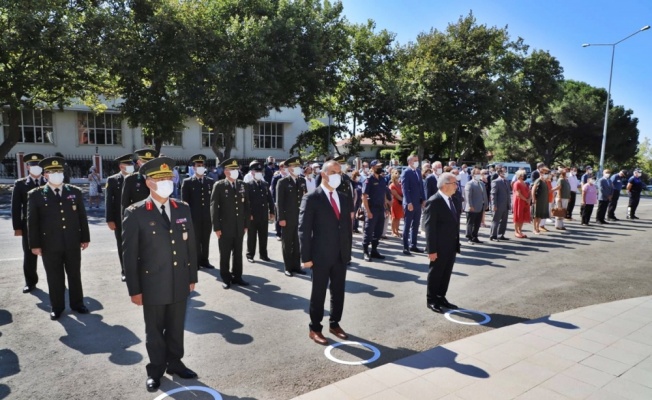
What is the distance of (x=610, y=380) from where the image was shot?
13.7 feet

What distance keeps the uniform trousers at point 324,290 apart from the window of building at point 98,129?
3434 centimetres

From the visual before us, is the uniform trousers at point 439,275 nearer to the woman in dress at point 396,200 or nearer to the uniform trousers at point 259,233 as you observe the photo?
the uniform trousers at point 259,233

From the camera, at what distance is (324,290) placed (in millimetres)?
5066

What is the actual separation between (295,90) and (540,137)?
34514mm


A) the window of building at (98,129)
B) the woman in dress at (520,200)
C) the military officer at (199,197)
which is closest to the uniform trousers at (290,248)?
the military officer at (199,197)

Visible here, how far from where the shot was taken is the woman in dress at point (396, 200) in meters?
11.6

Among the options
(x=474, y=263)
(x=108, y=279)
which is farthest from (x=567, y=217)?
(x=108, y=279)

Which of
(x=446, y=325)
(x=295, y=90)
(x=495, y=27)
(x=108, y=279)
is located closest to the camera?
(x=446, y=325)

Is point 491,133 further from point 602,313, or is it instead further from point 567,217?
point 602,313

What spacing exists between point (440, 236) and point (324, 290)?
79.3 inches

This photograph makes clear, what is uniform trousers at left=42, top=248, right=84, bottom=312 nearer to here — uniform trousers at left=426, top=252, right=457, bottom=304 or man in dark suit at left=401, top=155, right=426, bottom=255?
uniform trousers at left=426, top=252, right=457, bottom=304

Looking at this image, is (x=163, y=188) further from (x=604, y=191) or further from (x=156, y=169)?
(x=604, y=191)

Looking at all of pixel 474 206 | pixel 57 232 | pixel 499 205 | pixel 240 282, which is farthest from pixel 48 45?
pixel 499 205

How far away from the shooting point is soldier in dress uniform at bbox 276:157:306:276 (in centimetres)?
804
